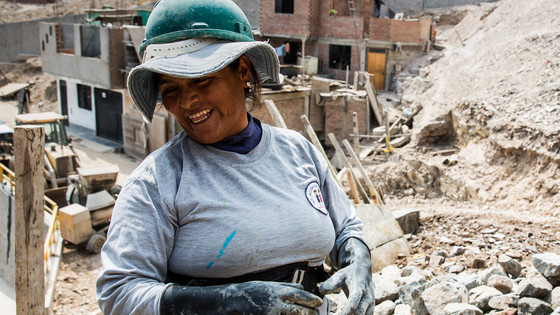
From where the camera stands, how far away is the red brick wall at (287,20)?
21.4 meters

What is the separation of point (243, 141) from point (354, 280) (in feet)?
2.01

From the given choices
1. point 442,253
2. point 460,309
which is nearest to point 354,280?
point 460,309

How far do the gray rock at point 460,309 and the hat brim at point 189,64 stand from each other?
2414 millimetres

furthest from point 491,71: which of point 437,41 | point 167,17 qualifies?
point 167,17

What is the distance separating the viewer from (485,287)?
3811 millimetres

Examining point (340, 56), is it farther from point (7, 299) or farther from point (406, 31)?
point (7, 299)

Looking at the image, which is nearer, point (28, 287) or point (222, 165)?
point (222, 165)

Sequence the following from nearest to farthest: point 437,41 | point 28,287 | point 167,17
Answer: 1. point 167,17
2. point 28,287
3. point 437,41

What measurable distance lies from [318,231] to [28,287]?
404 centimetres

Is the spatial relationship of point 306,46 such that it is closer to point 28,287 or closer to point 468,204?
point 468,204

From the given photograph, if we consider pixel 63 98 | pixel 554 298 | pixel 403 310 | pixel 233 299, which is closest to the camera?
pixel 233 299

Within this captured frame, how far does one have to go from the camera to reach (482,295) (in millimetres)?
3676

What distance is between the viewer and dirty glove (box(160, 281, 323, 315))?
48.9 inches

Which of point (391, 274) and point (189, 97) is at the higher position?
point (189, 97)
